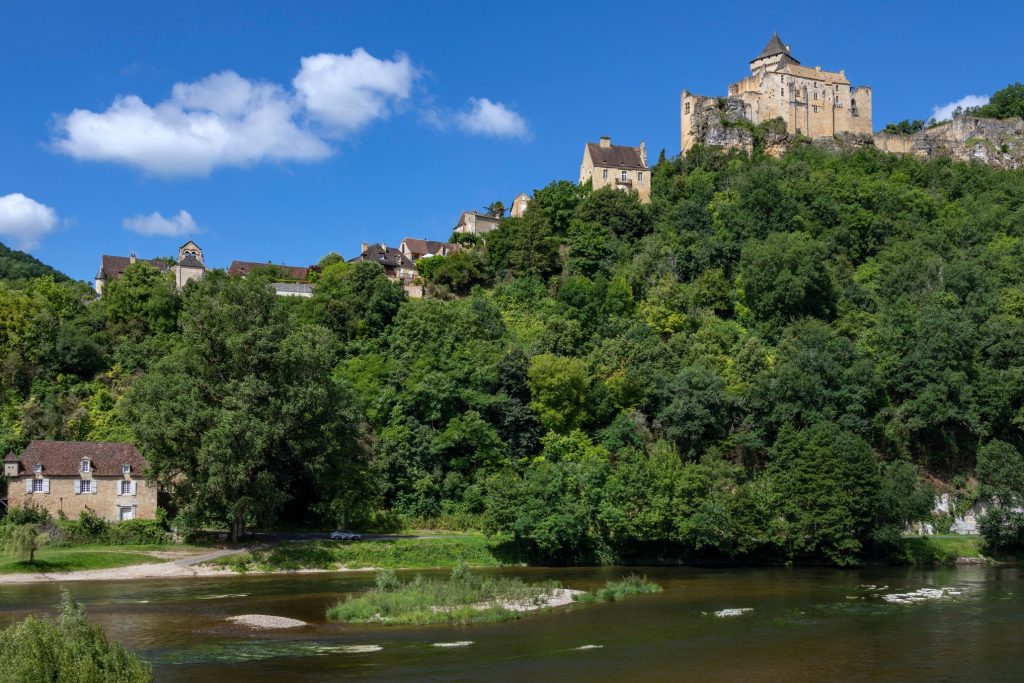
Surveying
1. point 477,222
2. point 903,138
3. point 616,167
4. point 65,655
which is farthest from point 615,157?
point 65,655

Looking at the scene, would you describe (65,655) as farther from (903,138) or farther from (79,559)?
(903,138)

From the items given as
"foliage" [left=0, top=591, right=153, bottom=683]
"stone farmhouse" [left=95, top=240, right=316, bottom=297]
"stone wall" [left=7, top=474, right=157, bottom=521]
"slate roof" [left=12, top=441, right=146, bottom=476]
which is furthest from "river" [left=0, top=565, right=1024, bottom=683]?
"stone farmhouse" [left=95, top=240, right=316, bottom=297]

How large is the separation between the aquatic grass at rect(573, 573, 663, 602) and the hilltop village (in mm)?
67562

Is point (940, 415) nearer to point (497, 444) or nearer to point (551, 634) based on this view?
point (497, 444)

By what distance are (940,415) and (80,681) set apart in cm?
5741

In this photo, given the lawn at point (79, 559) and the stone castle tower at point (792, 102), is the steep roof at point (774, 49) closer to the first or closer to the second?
the stone castle tower at point (792, 102)

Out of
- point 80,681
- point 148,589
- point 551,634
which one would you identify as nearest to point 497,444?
point 148,589

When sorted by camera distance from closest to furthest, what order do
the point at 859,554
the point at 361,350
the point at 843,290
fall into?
1. the point at 859,554
2. the point at 361,350
3. the point at 843,290

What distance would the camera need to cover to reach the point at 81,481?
180 feet

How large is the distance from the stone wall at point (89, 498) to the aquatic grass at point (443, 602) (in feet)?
69.8

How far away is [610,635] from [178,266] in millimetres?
79747

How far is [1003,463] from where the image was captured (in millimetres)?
59156

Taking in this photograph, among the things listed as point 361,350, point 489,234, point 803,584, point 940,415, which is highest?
point 489,234

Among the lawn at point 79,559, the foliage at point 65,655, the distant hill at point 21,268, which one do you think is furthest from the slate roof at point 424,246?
the foliage at point 65,655
